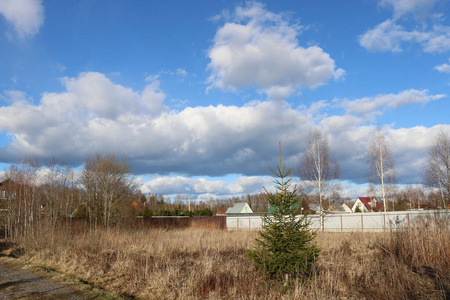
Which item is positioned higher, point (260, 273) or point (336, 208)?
point (260, 273)

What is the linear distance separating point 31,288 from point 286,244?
6589mm

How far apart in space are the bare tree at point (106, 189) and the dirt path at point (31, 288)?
16.5 meters

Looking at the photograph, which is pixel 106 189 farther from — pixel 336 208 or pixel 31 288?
pixel 336 208

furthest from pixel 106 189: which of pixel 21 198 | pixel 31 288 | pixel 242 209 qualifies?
pixel 242 209

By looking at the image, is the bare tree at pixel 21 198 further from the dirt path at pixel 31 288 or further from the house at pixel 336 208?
the house at pixel 336 208

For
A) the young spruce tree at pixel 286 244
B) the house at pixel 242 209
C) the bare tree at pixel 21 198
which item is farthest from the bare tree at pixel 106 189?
the house at pixel 242 209

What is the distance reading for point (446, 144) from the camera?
92.4 feet

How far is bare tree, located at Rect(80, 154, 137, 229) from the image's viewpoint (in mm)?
Result: 26562

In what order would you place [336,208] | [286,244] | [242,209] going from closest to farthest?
1. [286,244]
2. [336,208]
3. [242,209]

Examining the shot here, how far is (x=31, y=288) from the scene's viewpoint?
8.09 m

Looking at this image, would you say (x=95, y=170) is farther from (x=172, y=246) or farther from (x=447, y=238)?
(x=447, y=238)

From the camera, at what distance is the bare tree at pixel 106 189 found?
2656 cm

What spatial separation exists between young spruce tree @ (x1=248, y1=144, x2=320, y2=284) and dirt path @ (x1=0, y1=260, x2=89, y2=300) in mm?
4435

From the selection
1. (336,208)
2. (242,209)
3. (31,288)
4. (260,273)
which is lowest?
(242,209)
